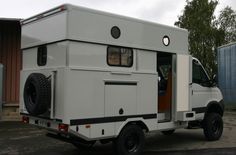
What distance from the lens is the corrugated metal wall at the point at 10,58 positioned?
15438 mm

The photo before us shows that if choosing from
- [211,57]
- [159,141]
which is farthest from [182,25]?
[159,141]

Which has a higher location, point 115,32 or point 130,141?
point 115,32

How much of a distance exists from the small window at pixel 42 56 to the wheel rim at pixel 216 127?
203 inches

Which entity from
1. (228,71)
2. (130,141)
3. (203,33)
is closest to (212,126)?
(130,141)

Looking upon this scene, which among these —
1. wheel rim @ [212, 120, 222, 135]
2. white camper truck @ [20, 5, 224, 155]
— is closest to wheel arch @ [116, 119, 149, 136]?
white camper truck @ [20, 5, 224, 155]

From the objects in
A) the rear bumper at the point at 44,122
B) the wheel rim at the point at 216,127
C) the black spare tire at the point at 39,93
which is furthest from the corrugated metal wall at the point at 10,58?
the wheel rim at the point at 216,127

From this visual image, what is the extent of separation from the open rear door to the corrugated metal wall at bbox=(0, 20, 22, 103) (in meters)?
8.69

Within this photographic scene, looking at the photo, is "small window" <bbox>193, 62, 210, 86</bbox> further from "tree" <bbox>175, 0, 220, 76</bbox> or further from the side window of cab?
"tree" <bbox>175, 0, 220, 76</bbox>

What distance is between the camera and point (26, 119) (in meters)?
8.05

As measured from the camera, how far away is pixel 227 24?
40156 millimetres

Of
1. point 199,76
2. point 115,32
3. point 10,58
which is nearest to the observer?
point 115,32

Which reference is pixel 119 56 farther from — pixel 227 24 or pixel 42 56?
pixel 227 24

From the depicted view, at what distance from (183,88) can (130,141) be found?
85.6 inches

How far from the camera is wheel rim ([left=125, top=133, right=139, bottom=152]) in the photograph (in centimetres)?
766
